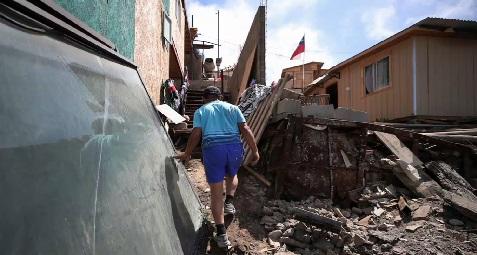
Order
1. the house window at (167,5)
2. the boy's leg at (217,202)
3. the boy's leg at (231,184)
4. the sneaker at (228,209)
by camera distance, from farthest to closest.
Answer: the house window at (167,5) → the sneaker at (228,209) → the boy's leg at (231,184) → the boy's leg at (217,202)

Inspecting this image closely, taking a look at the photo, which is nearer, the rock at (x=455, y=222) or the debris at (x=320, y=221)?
the debris at (x=320, y=221)

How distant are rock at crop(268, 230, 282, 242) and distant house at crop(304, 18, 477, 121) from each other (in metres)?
8.38

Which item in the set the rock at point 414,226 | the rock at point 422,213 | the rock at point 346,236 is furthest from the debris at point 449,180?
the rock at point 346,236

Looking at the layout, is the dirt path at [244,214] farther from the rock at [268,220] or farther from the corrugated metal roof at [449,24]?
the corrugated metal roof at [449,24]

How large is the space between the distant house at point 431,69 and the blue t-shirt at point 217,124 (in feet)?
30.5

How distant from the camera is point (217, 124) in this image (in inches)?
142

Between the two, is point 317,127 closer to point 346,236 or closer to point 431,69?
point 346,236

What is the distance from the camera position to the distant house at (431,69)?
37.3ft

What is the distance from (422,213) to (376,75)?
8732 mm

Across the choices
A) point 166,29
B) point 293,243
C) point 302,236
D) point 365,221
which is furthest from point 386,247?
point 166,29

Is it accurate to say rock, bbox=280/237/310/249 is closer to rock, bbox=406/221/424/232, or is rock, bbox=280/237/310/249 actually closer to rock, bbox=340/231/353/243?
rock, bbox=340/231/353/243

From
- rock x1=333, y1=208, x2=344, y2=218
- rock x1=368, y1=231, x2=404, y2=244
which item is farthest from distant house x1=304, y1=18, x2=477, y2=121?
rock x1=368, y1=231, x2=404, y2=244

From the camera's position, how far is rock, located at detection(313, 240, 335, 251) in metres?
4.47

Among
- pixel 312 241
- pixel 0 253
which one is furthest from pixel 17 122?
pixel 312 241
